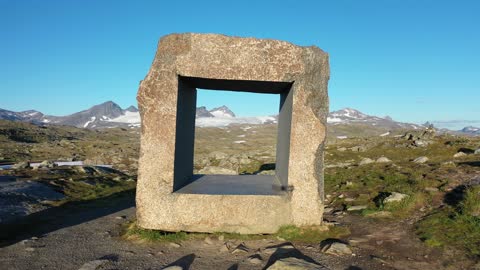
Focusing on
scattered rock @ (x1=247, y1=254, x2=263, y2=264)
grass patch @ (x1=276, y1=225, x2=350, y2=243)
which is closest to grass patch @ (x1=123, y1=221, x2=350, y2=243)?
grass patch @ (x1=276, y1=225, x2=350, y2=243)

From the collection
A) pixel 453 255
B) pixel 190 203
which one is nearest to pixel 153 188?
pixel 190 203

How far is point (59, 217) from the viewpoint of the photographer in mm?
10250

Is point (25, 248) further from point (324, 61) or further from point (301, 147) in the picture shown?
point (324, 61)

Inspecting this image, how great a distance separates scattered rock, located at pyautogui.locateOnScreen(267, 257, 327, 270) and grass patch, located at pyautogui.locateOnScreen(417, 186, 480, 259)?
116 inches

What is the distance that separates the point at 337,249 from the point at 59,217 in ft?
26.4

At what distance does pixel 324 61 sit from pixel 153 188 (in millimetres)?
5322

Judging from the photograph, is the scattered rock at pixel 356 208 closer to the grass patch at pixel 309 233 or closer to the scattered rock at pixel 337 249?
the grass patch at pixel 309 233

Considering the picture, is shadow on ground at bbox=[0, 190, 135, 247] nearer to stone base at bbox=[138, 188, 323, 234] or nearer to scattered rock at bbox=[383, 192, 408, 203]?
stone base at bbox=[138, 188, 323, 234]

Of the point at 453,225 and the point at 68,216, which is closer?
the point at 453,225

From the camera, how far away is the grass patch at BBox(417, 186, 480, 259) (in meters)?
6.95

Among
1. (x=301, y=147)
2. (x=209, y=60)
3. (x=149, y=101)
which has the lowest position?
(x=301, y=147)

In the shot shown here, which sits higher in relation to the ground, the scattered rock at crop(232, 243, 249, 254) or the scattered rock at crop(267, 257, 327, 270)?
the scattered rock at crop(267, 257, 327, 270)

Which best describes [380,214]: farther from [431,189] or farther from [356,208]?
[431,189]

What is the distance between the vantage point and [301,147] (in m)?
8.55
